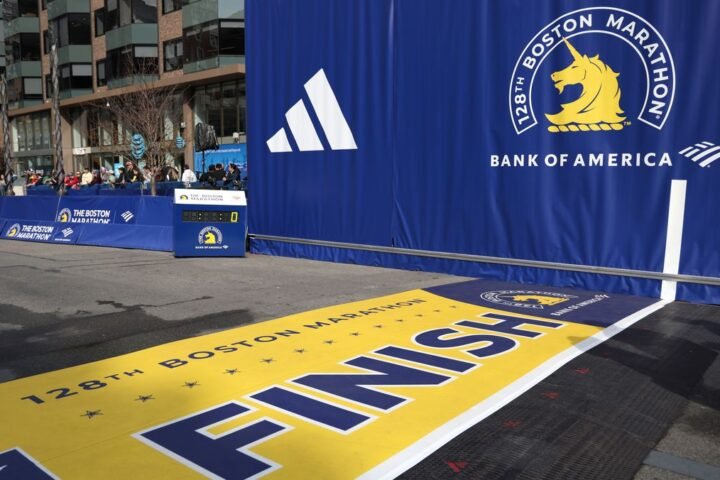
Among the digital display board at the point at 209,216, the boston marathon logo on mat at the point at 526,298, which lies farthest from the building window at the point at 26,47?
the boston marathon logo on mat at the point at 526,298

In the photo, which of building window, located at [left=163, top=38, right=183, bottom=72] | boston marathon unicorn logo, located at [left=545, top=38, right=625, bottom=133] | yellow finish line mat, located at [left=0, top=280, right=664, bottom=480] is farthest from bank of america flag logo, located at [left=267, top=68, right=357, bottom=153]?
building window, located at [left=163, top=38, right=183, bottom=72]

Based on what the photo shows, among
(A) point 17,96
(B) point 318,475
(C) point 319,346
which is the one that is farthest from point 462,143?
(A) point 17,96

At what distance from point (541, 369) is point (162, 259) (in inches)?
360

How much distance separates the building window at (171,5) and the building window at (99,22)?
339 inches

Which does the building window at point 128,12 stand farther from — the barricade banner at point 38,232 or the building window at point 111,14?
the barricade banner at point 38,232

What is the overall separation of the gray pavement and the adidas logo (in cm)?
371

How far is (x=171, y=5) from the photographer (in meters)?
37.3

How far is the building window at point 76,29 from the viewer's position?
→ 4572cm

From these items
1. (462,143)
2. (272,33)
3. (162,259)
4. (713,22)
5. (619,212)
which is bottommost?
(162,259)

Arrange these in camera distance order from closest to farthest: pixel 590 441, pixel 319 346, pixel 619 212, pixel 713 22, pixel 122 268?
1. pixel 590 441
2. pixel 319 346
3. pixel 713 22
4. pixel 619 212
5. pixel 122 268

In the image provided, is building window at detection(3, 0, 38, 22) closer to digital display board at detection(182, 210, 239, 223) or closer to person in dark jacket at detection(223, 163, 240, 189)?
person in dark jacket at detection(223, 163, 240, 189)

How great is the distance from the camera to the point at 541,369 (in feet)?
15.6

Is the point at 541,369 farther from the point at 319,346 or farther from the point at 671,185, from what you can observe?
the point at 671,185

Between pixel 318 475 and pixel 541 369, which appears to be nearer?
pixel 318 475
